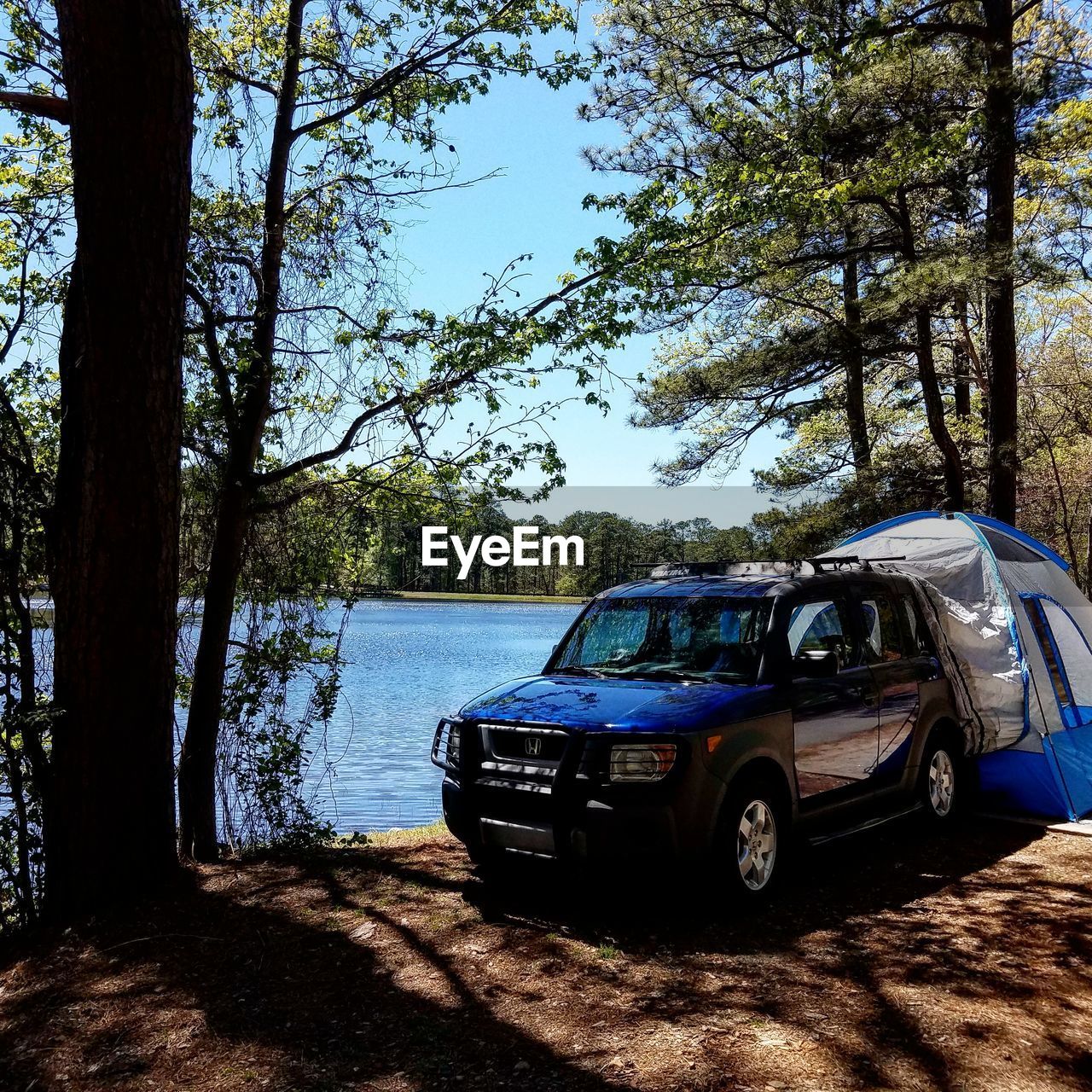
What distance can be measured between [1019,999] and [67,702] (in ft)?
16.8

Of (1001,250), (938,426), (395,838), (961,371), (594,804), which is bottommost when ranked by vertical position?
(395,838)

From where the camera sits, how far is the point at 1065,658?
9.05 meters

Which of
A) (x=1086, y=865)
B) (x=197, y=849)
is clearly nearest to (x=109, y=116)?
(x=197, y=849)

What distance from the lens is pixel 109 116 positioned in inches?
230

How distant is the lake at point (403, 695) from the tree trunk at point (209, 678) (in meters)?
1.34

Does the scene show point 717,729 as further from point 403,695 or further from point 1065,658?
point 403,695

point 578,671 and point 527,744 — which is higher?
point 578,671

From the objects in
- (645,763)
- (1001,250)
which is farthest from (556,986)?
(1001,250)

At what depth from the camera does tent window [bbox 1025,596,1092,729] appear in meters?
8.74

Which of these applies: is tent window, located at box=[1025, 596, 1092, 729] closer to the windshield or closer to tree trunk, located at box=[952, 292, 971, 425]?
the windshield

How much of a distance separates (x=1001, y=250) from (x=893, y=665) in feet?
23.7

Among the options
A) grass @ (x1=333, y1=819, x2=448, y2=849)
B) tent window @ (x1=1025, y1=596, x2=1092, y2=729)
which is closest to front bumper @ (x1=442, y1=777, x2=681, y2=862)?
grass @ (x1=333, y1=819, x2=448, y2=849)

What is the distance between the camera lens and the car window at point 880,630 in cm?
745

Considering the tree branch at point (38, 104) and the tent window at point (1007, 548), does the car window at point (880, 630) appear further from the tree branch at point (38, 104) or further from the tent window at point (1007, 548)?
the tree branch at point (38, 104)
